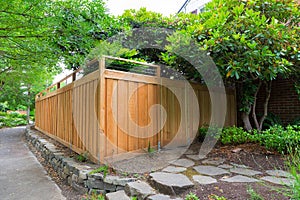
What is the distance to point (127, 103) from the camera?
11.5 feet

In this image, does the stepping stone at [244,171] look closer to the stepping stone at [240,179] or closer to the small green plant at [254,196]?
the stepping stone at [240,179]

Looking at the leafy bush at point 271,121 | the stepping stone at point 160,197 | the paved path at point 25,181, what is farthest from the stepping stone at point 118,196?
the leafy bush at point 271,121

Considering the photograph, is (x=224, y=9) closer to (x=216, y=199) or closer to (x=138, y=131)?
(x=138, y=131)

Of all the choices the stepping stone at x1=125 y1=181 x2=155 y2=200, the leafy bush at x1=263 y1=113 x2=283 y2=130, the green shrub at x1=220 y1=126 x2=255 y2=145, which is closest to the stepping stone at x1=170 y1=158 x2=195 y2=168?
the stepping stone at x1=125 y1=181 x2=155 y2=200

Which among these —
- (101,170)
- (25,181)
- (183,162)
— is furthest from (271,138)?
(25,181)

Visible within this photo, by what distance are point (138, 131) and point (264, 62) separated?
249 cm

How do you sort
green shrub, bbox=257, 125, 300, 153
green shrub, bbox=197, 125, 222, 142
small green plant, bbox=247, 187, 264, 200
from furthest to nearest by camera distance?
green shrub, bbox=197, 125, 222, 142 < green shrub, bbox=257, 125, 300, 153 < small green plant, bbox=247, 187, 264, 200

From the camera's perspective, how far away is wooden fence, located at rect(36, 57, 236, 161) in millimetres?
3227

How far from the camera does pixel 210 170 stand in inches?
115

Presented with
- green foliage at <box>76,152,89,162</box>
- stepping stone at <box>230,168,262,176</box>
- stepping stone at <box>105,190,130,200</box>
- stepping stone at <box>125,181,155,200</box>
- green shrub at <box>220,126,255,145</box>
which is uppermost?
green shrub at <box>220,126,255,145</box>

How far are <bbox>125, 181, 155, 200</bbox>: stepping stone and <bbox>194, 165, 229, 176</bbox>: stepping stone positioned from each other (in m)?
0.83

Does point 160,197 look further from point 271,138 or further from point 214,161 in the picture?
point 271,138

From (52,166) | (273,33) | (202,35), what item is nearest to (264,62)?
(273,33)

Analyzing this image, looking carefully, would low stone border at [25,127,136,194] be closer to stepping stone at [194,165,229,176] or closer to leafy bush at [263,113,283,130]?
stepping stone at [194,165,229,176]
